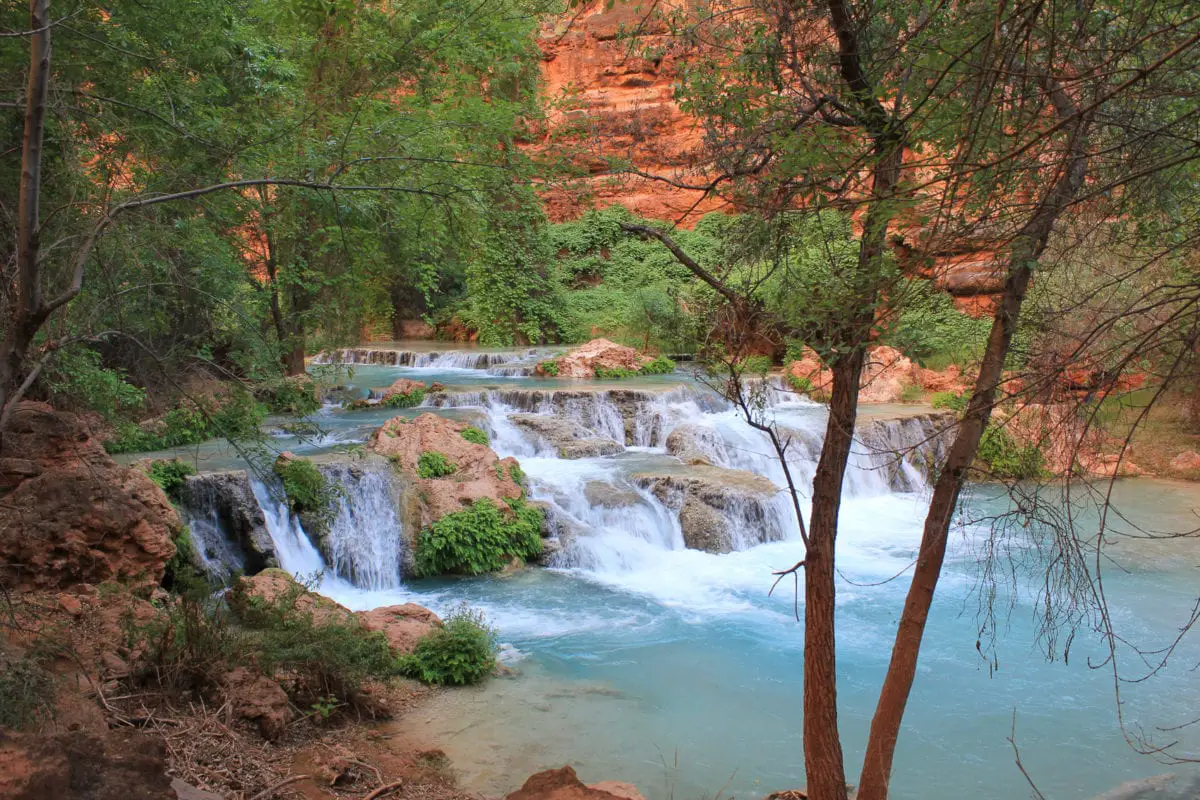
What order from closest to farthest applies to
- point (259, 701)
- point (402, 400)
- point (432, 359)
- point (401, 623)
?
point (259, 701), point (401, 623), point (402, 400), point (432, 359)

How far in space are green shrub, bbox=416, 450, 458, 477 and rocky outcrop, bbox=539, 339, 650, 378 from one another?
23.8 feet

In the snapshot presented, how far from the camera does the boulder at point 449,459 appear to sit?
9766 mm

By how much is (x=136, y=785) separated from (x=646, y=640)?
5.64 metres

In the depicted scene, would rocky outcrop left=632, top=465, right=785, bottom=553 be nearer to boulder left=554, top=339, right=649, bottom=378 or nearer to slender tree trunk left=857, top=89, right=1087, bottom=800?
slender tree trunk left=857, top=89, right=1087, bottom=800

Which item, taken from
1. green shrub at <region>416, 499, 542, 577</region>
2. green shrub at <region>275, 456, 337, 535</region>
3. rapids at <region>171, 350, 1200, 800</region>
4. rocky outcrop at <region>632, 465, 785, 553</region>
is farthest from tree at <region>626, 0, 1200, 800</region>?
rocky outcrop at <region>632, 465, 785, 553</region>

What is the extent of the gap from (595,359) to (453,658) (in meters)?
12.3

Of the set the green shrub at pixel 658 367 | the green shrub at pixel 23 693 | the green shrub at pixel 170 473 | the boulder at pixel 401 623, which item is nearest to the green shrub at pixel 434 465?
the green shrub at pixel 170 473

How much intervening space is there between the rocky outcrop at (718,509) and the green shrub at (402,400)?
4.98 meters

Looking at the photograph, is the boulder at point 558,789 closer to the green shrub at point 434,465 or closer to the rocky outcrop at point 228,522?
the rocky outcrop at point 228,522

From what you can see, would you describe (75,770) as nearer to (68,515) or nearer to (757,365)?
(757,365)

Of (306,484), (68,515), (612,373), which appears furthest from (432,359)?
(306,484)

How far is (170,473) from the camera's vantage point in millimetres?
8477

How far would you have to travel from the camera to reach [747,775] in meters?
5.46

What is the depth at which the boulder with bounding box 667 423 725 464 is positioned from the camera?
12.9 metres
